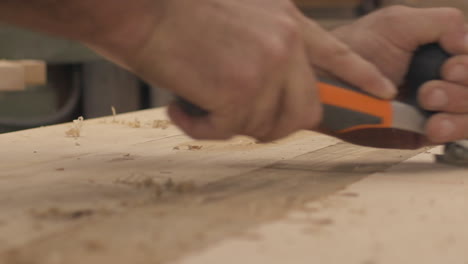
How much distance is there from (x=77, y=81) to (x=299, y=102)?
3.03m

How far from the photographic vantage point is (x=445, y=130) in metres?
1.06

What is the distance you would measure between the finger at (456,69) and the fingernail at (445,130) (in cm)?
7

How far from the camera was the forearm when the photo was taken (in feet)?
2.49

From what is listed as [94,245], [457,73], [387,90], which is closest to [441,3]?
[457,73]

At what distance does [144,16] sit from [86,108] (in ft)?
10.1

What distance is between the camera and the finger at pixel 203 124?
0.88 metres

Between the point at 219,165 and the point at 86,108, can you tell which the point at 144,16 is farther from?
the point at 86,108

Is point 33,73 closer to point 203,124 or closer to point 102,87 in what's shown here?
point 203,124

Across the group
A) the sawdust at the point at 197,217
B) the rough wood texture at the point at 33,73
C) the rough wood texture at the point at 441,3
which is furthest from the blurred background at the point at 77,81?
the sawdust at the point at 197,217

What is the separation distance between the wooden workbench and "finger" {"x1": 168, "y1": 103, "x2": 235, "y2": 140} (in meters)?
0.07

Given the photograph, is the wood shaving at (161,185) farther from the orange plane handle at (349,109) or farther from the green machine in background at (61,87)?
the green machine in background at (61,87)

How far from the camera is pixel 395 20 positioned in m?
1.17

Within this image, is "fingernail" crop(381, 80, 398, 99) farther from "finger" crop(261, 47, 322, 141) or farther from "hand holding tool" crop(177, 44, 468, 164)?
"finger" crop(261, 47, 322, 141)

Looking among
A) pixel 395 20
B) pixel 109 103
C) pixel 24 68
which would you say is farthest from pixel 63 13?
pixel 109 103
